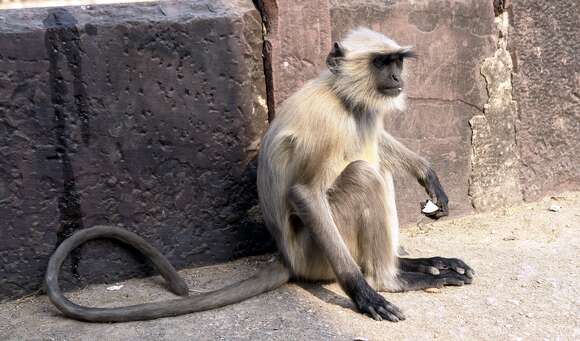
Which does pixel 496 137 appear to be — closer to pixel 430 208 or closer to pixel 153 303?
pixel 430 208

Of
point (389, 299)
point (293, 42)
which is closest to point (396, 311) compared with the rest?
point (389, 299)

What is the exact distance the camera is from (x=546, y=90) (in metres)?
4.32

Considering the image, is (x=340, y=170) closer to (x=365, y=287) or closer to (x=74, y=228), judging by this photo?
(x=365, y=287)

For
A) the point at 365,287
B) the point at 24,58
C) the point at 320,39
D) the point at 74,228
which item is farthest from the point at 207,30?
the point at 365,287

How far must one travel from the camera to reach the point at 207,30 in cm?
327

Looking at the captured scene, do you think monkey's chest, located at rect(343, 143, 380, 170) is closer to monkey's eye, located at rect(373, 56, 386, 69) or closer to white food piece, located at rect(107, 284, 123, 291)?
monkey's eye, located at rect(373, 56, 386, 69)

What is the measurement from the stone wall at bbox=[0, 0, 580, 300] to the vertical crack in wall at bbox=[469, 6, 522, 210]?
57 millimetres

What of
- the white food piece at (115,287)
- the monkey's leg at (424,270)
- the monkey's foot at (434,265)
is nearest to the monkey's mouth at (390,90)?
the monkey's leg at (424,270)

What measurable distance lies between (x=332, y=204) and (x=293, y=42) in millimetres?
863

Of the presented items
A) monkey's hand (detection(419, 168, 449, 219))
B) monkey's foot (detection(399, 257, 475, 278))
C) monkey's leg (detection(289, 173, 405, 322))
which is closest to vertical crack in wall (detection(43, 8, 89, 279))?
monkey's leg (detection(289, 173, 405, 322))

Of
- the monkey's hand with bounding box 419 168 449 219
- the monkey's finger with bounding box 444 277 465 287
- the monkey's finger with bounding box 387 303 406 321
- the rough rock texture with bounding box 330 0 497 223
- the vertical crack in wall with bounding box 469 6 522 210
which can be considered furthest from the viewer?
the vertical crack in wall with bounding box 469 6 522 210

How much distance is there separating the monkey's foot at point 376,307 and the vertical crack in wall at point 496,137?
1503 millimetres

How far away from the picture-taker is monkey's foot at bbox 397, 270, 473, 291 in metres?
3.19

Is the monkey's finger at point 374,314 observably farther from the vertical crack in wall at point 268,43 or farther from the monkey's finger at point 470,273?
the vertical crack in wall at point 268,43
